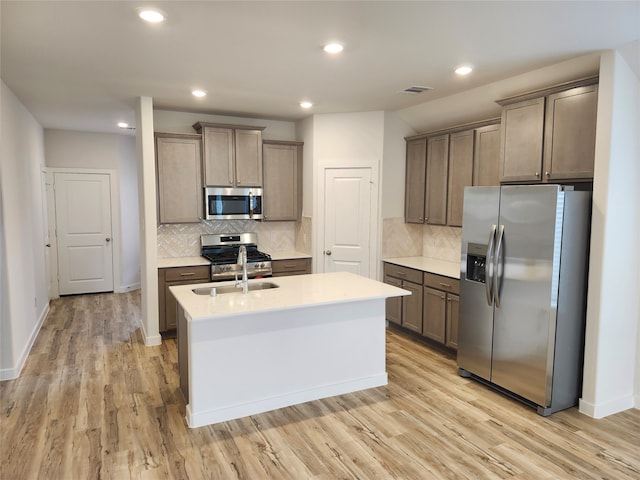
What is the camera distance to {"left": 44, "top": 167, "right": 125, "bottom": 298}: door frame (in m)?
6.88

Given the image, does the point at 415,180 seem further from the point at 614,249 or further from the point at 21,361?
the point at 21,361

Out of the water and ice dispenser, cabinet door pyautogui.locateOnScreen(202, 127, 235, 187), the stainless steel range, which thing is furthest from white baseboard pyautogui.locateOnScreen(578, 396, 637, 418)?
cabinet door pyautogui.locateOnScreen(202, 127, 235, 187)

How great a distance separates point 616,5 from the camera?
2.35 metres

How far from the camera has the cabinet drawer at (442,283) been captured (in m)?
4.28

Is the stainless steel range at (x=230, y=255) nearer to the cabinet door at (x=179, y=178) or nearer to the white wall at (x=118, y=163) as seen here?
the cabinet door at (x=179, y=178)

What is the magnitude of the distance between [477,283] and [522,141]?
1.26m

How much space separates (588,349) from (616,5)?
7.52ft

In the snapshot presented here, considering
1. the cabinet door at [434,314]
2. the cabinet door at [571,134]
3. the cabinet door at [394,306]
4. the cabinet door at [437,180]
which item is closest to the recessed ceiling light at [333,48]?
the cabinet door at [571,134]

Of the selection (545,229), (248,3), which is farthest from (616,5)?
(248,3)

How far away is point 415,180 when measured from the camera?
17.5ft

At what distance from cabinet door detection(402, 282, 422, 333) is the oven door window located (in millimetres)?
2095

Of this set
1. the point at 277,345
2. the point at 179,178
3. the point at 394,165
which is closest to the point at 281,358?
the point at 277,345

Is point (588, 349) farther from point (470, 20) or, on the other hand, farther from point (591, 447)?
point (470, 20)

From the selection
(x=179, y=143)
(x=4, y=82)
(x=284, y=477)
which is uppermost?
(x=4, y=82)
